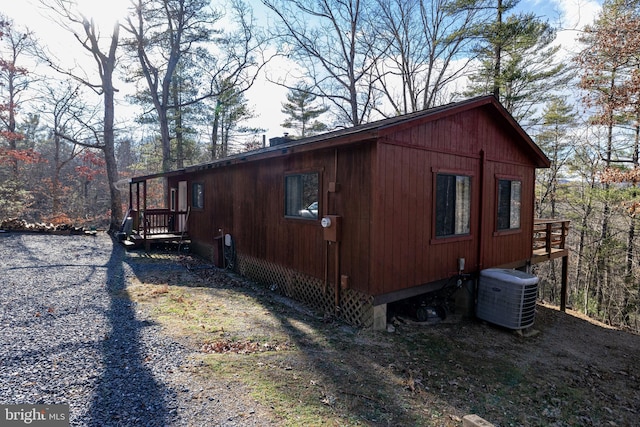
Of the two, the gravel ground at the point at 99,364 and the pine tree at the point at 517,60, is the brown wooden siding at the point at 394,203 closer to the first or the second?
the gravel ground at the point at 99,364

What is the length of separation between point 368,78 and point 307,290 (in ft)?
46.0

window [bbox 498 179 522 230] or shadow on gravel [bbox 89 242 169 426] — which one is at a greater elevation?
window [bbox 498 179 522 230]

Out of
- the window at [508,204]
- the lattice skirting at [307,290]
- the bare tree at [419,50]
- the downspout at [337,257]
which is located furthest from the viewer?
the bare tree at [419,50]

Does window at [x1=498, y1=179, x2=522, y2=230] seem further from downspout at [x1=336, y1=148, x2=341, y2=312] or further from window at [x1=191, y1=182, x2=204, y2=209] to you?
window at [x1=191, y1=182, x2=204, y2=209]

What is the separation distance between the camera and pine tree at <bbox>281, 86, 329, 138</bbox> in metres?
21.9

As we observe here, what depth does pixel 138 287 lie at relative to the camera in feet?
21.6

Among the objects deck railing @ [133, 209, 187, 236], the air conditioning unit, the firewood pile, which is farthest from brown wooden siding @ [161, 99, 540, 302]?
the firewood pile

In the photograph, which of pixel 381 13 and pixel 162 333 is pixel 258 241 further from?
pixel 381 13

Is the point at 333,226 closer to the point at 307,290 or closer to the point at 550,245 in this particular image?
the point at 307,290

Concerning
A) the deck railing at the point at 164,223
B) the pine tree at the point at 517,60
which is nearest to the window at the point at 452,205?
the deck railing at the point at 164,223

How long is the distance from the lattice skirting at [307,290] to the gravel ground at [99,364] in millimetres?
2449

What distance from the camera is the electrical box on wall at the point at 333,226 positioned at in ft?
17.5

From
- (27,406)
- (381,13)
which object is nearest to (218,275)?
(27,406)

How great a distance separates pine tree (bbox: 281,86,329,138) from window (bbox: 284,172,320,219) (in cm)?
1572
